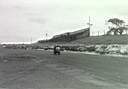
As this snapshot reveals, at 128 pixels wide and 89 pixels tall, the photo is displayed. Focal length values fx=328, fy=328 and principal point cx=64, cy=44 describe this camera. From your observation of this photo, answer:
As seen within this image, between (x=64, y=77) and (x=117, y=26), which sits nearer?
(x=64, y=77)

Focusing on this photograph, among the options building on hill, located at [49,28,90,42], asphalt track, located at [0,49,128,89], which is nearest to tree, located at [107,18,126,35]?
building on hill, located at [49,28,90,42]

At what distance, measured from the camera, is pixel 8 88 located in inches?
557

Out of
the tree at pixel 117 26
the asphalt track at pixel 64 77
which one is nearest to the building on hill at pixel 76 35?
the tree at pixel 117 26

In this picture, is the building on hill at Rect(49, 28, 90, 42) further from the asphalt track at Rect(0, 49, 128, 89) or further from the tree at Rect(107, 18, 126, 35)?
the asphalt track at Rect(0, 49, 128, 89)

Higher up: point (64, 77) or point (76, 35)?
point (76, 35)

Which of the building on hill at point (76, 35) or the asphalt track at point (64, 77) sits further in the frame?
the building on hill at point (76, 35)

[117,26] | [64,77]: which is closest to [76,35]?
[117,26]

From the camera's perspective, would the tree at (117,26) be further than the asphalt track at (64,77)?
Yes

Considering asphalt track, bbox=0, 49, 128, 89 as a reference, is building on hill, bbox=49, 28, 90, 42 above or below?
above

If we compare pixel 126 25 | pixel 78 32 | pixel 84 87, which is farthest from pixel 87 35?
pixel 84 87

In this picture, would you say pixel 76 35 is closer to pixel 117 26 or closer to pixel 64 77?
pixel 117 26

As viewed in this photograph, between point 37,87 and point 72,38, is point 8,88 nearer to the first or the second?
point 37,87

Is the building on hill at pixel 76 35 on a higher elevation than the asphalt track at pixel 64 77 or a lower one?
higher

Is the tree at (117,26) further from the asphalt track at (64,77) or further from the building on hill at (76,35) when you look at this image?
the asphalt track at (64,77)
